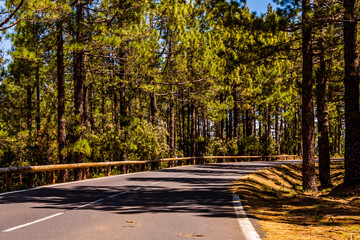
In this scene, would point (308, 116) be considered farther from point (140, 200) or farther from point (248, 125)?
point (248, 125)

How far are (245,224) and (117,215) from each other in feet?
9.19

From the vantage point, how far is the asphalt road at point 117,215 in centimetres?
642

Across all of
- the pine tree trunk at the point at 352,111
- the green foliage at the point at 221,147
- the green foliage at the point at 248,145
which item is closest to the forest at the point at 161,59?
the pine tree trunk at the point at 352,111

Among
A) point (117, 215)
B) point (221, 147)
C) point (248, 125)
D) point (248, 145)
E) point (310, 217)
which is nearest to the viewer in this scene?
point (117, 215)

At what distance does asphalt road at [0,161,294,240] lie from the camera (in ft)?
21.1

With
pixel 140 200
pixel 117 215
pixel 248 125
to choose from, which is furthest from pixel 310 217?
pixel 248 125

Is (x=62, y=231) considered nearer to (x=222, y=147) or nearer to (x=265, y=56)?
(x=265, y=56)

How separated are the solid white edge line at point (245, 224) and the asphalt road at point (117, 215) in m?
0.09

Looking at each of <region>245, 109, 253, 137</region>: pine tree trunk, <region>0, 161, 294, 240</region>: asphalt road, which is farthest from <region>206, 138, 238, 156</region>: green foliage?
<region>0, 161, 294, 240</region>: asphalt road

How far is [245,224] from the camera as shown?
745 cm

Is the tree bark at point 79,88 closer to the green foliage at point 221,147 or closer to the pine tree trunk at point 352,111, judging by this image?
the pine tree trunk at point 352,111

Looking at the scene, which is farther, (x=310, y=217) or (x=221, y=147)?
(x=221, y=147)

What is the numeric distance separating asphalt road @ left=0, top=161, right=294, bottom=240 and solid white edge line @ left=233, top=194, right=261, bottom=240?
0.09m

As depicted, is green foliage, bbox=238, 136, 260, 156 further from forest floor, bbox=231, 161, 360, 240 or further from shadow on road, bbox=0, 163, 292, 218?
shadow on road, bbox=0, 163, 292, 218
